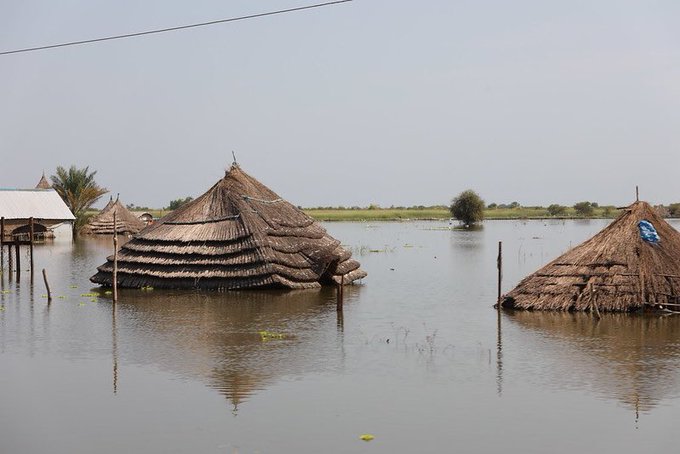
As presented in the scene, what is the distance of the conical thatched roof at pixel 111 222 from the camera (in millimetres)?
83062

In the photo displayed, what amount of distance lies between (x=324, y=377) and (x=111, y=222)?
70901 millimetres

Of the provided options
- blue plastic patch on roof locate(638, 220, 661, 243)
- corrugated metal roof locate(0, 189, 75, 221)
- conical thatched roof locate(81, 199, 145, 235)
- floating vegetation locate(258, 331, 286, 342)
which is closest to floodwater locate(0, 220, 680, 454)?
floating vegetation locate(258, 331, 286, 342)

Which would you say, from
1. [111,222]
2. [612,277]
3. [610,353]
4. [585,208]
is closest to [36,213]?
[111,222]

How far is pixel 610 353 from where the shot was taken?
20.9m

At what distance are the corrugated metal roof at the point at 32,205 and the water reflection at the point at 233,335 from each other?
33903 mm

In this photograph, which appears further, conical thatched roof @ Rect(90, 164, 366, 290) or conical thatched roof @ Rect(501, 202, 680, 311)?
conical thatched roof @ Rect(90, 164, 366, 290)

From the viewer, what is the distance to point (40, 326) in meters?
24.9

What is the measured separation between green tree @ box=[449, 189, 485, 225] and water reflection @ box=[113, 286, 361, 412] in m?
79.3

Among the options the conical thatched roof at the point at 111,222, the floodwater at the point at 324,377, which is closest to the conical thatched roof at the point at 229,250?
the floodwater at the point at 324,377

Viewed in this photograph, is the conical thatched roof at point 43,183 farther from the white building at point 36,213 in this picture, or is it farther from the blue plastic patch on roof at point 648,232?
the blue plastic patch on roof at point 648,232

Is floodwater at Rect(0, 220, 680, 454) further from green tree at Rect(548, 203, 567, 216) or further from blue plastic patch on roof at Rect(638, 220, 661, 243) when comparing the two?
green tree at Rect(548, 203, 567, 216)

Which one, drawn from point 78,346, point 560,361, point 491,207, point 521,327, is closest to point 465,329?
point 521,327

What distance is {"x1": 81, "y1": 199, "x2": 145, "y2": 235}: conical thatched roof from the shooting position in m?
83.1

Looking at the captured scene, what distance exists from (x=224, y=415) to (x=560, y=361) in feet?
27.5
